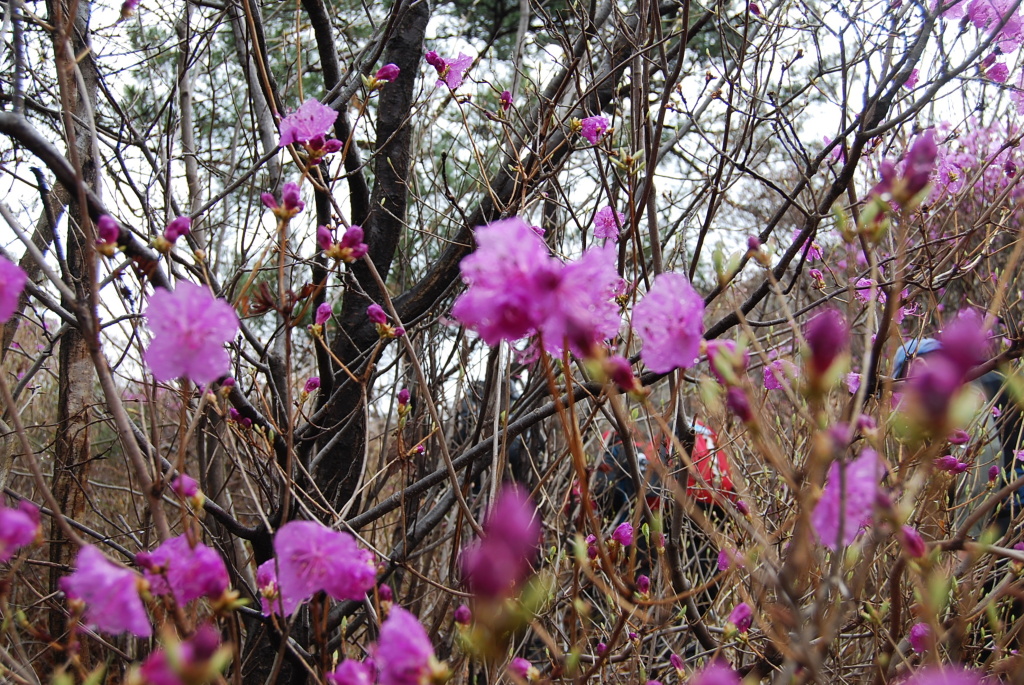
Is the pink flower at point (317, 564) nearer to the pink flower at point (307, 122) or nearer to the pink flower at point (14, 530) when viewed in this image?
the pink flower at point (14, 530)

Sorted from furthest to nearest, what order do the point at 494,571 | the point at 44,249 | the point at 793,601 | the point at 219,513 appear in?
the point at 44,249
the point at 219,513
the point at 793,601
the point at 494,571

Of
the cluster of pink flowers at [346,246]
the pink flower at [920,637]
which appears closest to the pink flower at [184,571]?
the cluster of pink flowers at [346,246]

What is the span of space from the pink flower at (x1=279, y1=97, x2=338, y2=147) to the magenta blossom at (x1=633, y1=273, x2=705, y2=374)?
76cm

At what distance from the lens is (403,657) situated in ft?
2.52

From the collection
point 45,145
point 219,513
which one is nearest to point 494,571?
point 45,145

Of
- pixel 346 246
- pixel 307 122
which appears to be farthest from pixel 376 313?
pixel 307 122

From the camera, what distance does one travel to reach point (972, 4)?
2311 mm

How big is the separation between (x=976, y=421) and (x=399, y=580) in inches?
92.0

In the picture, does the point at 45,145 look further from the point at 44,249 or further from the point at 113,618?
the point at 44,249

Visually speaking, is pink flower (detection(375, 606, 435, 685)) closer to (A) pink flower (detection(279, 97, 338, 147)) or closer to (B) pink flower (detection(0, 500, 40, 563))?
(B) pink flower (detection(0, 500, 40, 563))

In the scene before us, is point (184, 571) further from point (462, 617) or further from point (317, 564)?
point (462, 617)

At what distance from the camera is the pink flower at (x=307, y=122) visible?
137cm

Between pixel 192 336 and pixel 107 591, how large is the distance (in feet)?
1.16

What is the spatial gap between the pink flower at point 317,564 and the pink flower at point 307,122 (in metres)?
0.76
